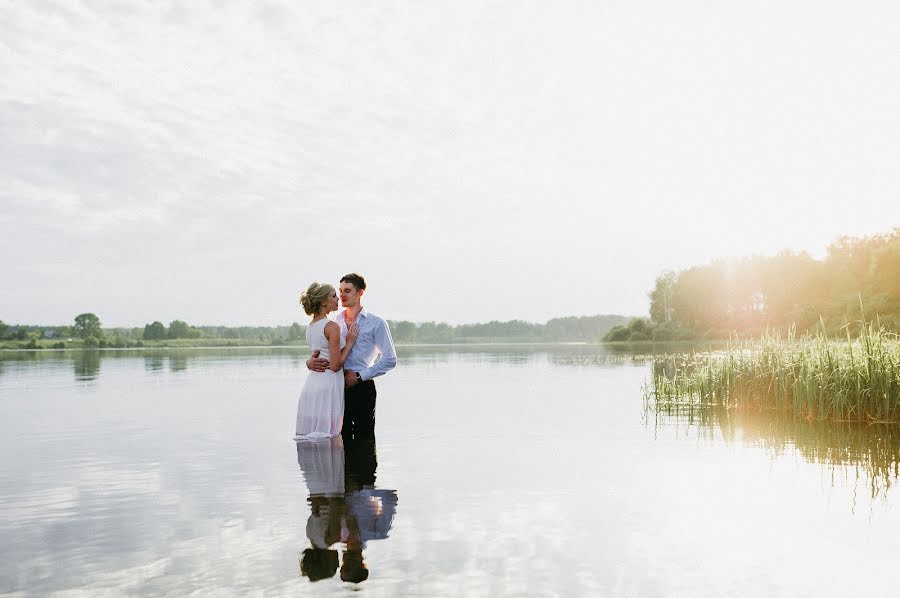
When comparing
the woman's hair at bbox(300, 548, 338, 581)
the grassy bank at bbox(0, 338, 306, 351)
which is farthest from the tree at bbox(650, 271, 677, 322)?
the woman's hair at bbox(300, 548, 338, 581)

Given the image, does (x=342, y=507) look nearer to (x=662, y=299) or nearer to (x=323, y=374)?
(x=323, y=374)

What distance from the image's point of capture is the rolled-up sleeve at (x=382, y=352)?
409 inches

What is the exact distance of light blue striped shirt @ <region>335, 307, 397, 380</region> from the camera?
10.4 metres

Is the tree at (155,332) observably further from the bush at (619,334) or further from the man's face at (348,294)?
the man's face at (348,294)

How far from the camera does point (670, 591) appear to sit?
5707 mm

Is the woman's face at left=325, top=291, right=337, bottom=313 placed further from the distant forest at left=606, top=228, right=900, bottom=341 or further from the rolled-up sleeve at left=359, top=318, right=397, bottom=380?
the distant forest at left=606, top=228, right=900, bottom=341

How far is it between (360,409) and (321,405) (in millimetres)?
575

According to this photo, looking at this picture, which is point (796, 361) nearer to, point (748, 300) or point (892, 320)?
point (892, 320)

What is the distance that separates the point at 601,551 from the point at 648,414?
1287cm

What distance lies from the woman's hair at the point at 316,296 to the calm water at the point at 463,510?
234cm

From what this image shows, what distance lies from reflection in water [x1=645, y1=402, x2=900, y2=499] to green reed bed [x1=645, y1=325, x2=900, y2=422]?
1.27 ft

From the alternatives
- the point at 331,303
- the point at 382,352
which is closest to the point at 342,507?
the point at 382,352

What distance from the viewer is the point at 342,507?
840cm

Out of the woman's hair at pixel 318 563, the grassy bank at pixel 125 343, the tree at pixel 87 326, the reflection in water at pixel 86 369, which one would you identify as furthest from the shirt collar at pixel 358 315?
the tree at pixel 87 326
